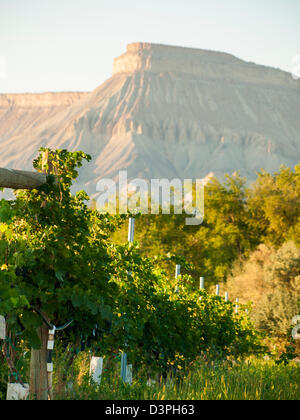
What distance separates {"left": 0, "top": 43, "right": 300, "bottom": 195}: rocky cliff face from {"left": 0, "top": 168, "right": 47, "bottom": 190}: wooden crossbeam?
92280mm

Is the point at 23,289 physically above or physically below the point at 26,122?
below

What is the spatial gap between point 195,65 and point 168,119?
1286 inches

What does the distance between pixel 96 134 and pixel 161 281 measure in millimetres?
113951

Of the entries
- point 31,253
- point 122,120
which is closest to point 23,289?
point 31,253

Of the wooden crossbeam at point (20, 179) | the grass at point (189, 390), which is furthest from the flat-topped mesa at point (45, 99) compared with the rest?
the wooden crossbeam at point (20, 179)

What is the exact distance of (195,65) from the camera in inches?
6181

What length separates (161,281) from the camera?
8.86 m

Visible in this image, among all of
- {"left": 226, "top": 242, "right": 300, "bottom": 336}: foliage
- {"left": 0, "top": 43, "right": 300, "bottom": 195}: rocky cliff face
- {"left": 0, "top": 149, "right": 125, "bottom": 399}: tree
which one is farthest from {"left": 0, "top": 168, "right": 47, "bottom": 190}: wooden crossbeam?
{"left": 0, "top": 43, "right": 300, "bottom": 195}: rocky cliff face

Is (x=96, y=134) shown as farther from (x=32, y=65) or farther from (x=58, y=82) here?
(x=58, y=82)

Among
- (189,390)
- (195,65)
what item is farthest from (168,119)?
(189,390)

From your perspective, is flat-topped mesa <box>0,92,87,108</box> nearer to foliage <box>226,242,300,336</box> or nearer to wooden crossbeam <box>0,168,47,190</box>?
foliage <box>226,242,300,336</box>

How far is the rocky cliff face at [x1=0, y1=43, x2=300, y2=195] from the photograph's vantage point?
4402 inches

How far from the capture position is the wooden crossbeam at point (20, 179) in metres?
4.80

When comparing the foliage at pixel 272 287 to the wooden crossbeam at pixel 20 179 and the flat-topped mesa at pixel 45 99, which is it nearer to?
the wooden crossbeam at pixel 20 179
